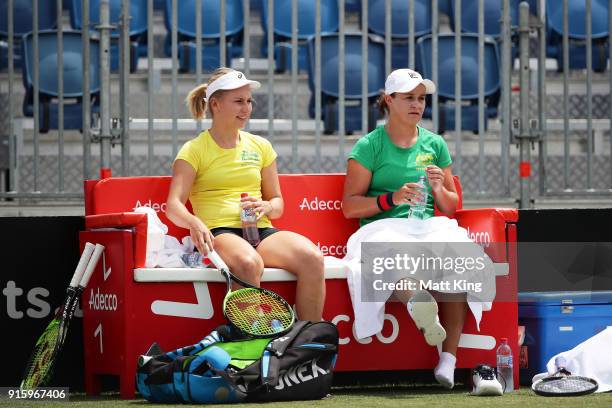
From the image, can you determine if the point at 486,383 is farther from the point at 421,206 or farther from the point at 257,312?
the point at 257,312

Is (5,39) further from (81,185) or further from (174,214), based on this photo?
(174,214)

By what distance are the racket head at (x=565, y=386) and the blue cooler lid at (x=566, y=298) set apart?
→ 56 centimetres

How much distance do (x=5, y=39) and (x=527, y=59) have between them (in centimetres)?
306

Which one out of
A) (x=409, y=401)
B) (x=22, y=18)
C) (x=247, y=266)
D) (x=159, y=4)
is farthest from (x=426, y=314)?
(x=159, y=4)

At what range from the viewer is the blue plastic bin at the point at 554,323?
17.7 feet

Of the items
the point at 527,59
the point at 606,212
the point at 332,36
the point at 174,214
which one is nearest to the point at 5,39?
the point at 332,36

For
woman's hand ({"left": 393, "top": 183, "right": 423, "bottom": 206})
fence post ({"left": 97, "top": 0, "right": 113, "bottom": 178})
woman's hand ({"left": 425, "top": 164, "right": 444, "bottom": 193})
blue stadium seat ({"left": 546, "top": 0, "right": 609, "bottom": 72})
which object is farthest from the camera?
blue stadium seat ({"left": 546, "top": 0, "right": 609, "bottom": 72})

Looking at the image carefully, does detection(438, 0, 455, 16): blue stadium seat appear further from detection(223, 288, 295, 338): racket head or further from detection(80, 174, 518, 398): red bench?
detection(223, 288, 295, 338): racket head

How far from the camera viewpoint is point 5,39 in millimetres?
7020

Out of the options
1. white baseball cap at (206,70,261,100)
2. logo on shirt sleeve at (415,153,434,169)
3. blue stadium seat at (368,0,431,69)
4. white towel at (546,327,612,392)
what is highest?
blue stadium seat at (368,0,431,69)

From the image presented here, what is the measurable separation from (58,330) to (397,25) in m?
2.95

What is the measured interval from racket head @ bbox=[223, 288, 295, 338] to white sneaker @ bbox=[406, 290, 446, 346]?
1.74ft

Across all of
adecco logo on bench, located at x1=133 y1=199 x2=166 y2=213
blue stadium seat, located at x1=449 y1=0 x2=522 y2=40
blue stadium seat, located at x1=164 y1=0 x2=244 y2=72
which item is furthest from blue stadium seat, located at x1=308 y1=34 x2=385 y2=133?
adecco logo on bench, located at x1=133 y1=199 x2=166 y2=213

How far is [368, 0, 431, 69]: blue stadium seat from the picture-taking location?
22.9 ft
